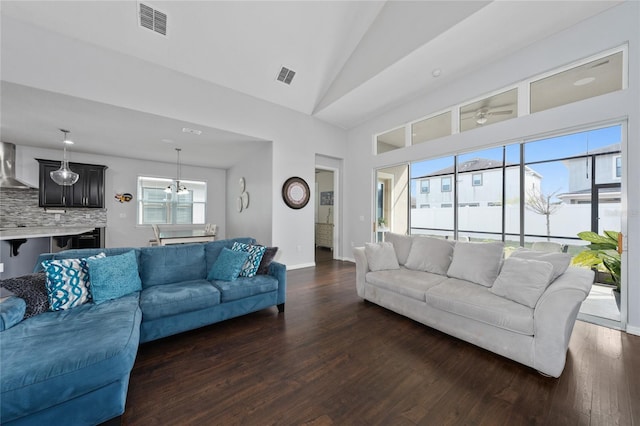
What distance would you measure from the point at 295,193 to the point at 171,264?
118 inches

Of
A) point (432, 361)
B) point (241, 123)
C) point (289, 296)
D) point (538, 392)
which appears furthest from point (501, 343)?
point (241, 123)

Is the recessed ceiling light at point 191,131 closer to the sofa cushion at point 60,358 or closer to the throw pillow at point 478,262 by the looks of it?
the sofa cushion at point 60,358

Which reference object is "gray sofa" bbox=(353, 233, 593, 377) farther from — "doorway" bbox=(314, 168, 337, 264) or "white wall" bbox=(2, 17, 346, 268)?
"doorway" bbox=(314, 168, 337, 264)

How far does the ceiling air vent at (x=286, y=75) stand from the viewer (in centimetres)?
431

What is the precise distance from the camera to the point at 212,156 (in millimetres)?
6328

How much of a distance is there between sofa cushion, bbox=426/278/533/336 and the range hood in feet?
25.7

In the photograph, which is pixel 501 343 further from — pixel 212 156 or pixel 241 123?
pixel 212 156

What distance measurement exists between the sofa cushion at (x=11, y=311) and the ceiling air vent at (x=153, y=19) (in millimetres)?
3429

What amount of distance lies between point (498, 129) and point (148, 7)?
5.10 metres

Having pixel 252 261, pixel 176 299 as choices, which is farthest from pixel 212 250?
pixel 176 299

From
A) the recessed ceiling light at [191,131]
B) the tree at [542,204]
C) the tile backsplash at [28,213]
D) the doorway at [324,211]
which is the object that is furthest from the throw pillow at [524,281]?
the tile backsplash at [28,213]

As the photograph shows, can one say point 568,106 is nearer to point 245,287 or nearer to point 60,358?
point 245,287

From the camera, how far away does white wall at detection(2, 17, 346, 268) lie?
285cm

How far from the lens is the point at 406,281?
9.14 feet
